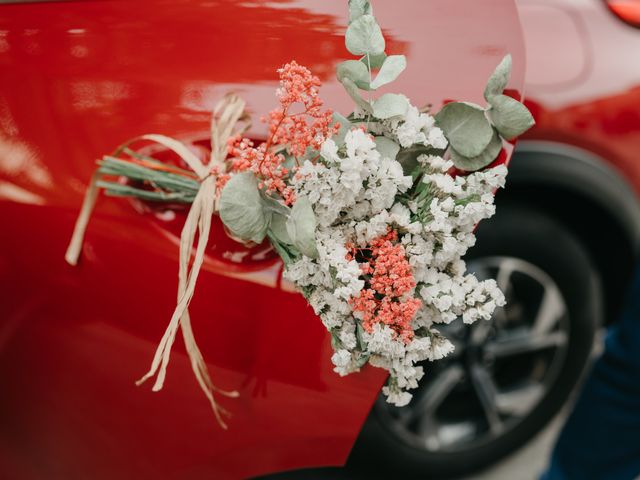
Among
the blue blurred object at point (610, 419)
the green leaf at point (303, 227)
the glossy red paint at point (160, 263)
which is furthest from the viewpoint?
the blue blurred object at point (610, 419)

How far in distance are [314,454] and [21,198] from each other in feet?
2.36

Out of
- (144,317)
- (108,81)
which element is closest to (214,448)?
(144,317)

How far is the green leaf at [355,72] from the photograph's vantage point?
97 cm

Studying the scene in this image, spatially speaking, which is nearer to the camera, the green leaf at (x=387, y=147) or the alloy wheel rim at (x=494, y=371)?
the green leaf at (x=387, y=147)

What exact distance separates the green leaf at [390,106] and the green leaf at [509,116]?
0.50 feet

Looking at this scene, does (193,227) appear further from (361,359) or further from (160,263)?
(361,359)

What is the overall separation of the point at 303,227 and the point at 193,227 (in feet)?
0.86

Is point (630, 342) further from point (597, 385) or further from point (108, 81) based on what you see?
point (108, 81)

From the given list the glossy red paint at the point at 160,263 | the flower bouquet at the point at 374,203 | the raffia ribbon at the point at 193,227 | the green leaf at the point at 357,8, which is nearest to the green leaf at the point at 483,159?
the flower bouquet at the point at 374,203

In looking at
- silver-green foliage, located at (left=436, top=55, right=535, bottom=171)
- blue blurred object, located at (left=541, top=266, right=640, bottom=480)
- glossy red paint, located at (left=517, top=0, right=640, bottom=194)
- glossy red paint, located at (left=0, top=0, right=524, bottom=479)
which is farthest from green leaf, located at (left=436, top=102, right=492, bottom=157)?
blue blurred object, located at (left=541, top=266, right=640, bottom=480)

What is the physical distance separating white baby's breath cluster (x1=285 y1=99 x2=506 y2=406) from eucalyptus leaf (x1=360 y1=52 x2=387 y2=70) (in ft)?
0.26

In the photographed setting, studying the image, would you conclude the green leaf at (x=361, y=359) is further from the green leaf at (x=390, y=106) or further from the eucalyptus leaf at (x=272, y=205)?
the green leaf at (x=390, y=106)

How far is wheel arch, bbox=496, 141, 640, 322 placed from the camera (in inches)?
74.2

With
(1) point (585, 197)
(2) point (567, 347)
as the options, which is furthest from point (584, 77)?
(2) point (567, 347)
